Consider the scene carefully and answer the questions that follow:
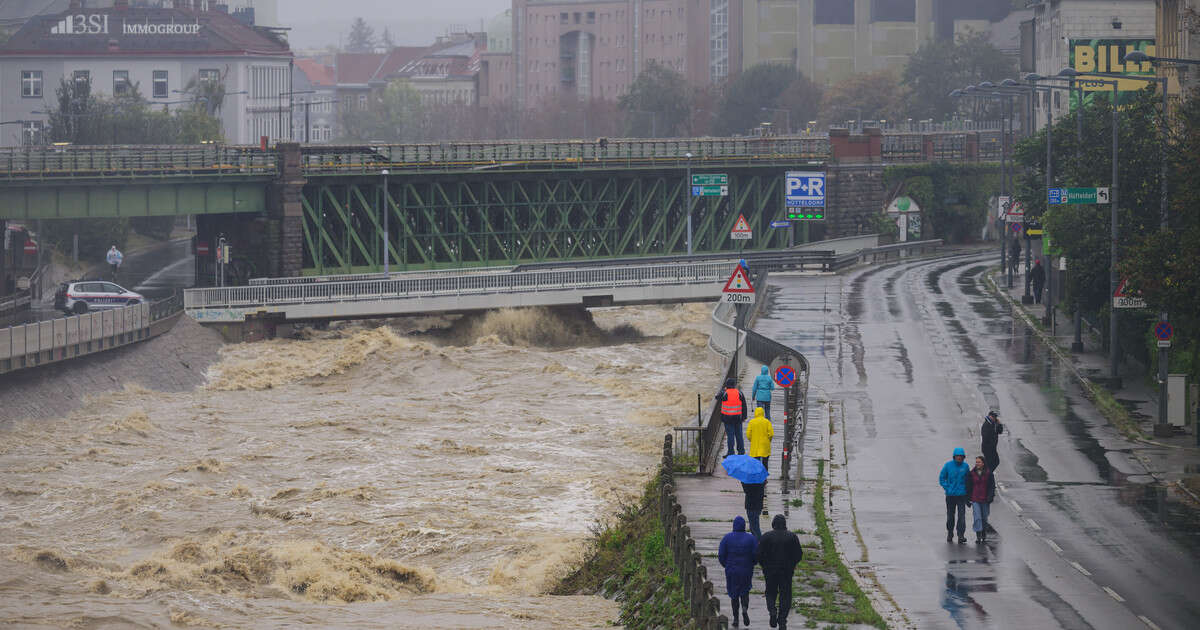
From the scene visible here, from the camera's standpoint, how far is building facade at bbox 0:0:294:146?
429ft

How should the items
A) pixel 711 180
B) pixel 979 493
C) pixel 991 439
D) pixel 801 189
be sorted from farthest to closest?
1. pixel 711 180
2. pixel 801 189
3. pixel 991 439
4. pixel 979 493

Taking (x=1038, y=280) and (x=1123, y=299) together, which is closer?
(x=1123, y=299)

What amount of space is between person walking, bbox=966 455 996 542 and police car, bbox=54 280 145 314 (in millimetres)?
44929

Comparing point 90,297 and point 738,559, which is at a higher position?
point 90,297

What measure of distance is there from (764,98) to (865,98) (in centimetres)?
1198

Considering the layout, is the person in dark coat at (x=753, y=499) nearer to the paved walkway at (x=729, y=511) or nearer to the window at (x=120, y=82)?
the paved walkway at (x=729, y=511)

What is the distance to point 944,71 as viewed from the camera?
14775 centimetres

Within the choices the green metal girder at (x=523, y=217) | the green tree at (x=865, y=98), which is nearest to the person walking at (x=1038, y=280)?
the green metal girder at (x=523, y=217)

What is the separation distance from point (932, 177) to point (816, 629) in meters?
80.9

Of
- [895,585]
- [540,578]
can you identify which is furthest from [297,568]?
[895,585]

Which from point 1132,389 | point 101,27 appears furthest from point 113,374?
point 101,27

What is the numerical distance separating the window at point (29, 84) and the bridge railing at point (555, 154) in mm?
51037

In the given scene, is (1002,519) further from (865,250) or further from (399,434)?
(865,250)

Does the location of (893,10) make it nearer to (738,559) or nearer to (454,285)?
(454,285)
